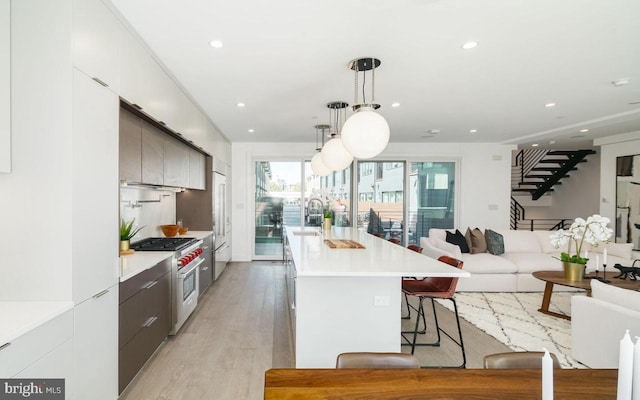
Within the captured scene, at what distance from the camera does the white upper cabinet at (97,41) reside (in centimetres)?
174

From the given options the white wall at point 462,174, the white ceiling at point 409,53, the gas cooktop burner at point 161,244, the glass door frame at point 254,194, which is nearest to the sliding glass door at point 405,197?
the white wall at point 462,174

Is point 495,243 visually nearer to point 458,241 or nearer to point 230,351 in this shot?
point 458,241

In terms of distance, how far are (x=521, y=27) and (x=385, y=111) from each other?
7.65 ft

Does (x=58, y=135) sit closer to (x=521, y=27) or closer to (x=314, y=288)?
(x=314, y=288)

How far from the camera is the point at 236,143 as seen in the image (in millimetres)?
7090

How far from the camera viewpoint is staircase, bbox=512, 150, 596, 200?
876cm

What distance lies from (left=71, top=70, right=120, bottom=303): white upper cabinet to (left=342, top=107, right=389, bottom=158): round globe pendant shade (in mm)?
1640

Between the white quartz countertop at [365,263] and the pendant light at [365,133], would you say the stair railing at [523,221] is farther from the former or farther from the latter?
the pendant light at [365,133]

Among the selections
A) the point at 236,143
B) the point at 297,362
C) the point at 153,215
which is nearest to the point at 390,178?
the point at 236,143

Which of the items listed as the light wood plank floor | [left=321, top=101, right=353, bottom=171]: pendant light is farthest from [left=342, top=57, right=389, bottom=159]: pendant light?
the light wood plank floor

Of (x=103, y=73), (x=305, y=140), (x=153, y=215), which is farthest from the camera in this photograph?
(x=305, y=140)

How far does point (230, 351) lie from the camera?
9.87ft

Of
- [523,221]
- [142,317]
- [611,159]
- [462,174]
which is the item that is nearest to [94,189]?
[142,317]

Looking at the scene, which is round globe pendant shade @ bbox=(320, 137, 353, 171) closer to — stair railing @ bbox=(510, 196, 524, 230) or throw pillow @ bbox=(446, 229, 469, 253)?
throw pillow @ bbox=(446, 229, 469, 253)
